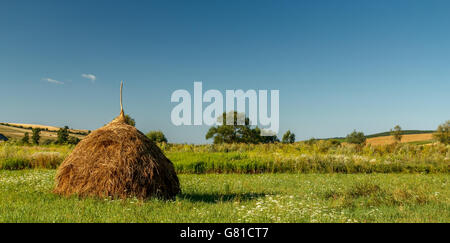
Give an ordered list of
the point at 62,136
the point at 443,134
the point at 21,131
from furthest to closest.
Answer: the point at 21,131
the point at 443,134
the point at 62,136

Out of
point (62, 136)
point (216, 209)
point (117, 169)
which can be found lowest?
point (216, 209)

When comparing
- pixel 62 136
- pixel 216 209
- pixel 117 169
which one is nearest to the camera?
pixel 216 209

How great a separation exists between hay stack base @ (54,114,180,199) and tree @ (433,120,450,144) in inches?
2132

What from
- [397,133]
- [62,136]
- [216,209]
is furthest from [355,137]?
[216,209]

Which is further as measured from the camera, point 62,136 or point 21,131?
point 21,131

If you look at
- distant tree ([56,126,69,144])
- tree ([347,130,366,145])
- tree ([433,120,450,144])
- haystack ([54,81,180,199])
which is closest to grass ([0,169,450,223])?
haystack ([54,81,180,199])

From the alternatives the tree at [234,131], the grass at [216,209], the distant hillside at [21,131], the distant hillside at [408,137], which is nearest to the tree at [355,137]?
the distant hillside at [408,137]

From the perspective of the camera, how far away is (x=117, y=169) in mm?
8703

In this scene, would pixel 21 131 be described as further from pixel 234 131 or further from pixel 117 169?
pixel 117 169

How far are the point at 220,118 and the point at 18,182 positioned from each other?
182 feet

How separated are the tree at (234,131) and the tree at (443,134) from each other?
103 ft

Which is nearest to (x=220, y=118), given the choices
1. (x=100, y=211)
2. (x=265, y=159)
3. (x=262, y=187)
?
(x=265, y=159)
